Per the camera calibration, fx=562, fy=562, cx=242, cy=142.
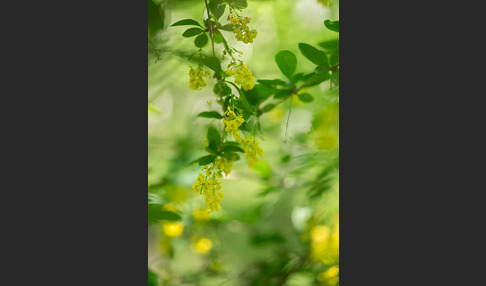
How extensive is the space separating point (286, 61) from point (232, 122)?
308 millimetres

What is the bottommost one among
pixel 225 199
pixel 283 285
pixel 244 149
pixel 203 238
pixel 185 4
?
pixel 283 285

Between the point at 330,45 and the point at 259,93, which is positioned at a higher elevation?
the point at 330,45

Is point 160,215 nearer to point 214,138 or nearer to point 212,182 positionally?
point 212,182

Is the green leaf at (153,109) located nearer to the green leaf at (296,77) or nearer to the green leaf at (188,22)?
the green leaf at (188,22)

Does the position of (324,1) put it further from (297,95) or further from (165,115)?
(165,115)

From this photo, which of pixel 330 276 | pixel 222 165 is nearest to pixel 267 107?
pixel 222 165

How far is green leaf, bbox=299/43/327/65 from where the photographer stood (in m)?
2.04

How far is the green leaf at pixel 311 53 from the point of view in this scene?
2.04 metres

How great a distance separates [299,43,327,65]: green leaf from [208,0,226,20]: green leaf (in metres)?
0.31

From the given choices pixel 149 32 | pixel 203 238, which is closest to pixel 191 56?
pixel 149 32

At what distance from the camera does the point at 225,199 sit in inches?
80.7

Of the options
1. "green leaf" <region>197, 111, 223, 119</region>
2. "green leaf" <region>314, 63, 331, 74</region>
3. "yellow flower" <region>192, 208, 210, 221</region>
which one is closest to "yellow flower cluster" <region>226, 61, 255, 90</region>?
"green leaf" <region>197, 111, 223, 119</region>

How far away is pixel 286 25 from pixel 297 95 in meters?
0.26

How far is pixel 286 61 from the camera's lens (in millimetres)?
2047
